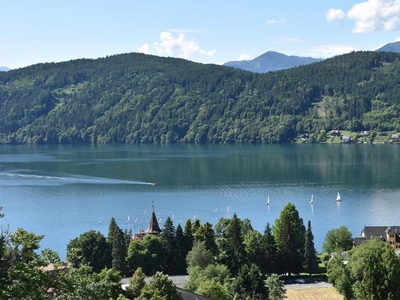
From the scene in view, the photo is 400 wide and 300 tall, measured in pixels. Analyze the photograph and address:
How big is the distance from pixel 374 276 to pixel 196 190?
238ft

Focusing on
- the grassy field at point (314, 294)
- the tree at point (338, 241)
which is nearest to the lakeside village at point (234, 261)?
the tree at point (338, 241)

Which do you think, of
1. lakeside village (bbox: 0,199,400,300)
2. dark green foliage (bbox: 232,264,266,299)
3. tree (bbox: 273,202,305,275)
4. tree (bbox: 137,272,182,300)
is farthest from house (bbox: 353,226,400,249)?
tree (bbox: 137,272,182,300)

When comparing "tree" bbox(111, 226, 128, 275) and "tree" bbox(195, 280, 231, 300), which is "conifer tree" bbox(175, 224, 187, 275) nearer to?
"tree" bbox(111, 226, 128, 275)

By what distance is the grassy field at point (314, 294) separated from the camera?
4250 centimetres

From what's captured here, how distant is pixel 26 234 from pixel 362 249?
100ft

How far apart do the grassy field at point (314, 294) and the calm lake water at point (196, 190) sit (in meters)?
18.9

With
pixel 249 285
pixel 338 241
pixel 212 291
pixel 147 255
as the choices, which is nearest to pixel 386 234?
pixel 338 241

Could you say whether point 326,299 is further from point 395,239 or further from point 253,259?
point 395,239

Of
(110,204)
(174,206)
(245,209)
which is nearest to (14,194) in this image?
(110,204)

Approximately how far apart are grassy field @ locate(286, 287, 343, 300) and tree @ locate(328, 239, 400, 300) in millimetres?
3352

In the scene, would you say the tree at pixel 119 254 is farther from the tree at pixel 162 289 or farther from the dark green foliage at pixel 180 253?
the tree at pixel 162 289

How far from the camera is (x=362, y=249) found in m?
41.0

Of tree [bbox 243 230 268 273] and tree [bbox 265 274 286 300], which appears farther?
tree [bbox 243 230 268 273]

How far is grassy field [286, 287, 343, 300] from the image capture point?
1673 inches
